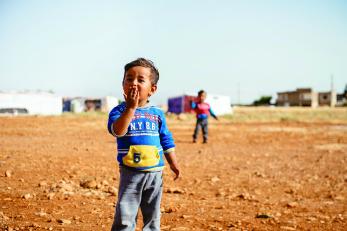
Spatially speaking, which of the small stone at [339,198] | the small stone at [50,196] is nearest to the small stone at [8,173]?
the small stone at [50,196]

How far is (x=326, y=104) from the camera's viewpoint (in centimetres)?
8100

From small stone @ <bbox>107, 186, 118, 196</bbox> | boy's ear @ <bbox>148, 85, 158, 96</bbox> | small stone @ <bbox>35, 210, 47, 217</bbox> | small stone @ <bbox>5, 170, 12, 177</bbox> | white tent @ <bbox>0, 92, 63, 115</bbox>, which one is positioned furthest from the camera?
white tent @ <bbox>0, 92, 63, 115</bbox>

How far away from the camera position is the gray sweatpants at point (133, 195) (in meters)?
2.60

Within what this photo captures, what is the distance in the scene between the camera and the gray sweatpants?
2.60 metres

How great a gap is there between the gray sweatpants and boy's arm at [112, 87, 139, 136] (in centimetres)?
33

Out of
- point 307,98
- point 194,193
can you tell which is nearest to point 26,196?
point 194,193

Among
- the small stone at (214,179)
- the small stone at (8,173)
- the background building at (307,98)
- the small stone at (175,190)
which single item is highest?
the background building at (307,98)

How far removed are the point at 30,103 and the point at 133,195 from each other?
1592 inches

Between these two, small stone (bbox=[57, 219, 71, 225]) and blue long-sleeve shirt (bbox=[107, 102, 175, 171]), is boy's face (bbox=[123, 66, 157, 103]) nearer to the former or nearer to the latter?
blue long-sleeve shirt (bbox=[107, 102, 175, 171])

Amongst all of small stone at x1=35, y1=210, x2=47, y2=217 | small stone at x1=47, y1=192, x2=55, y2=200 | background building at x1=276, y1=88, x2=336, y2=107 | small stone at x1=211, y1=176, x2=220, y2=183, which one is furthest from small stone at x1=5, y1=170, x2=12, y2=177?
background building at x1=276, y1=88, x2=336, y2=107

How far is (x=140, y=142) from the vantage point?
2643 millimetres

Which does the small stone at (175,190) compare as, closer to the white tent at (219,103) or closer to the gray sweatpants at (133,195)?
the gray sweatpants at (133,195)

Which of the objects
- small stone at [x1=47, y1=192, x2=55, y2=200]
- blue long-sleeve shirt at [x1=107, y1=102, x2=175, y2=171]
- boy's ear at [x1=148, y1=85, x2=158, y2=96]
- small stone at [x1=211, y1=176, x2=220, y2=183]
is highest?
boy's ear at [x1=148, y1=85, x2=158, y2=96]

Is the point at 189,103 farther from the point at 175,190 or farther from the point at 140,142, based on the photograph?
the point at 140,142
